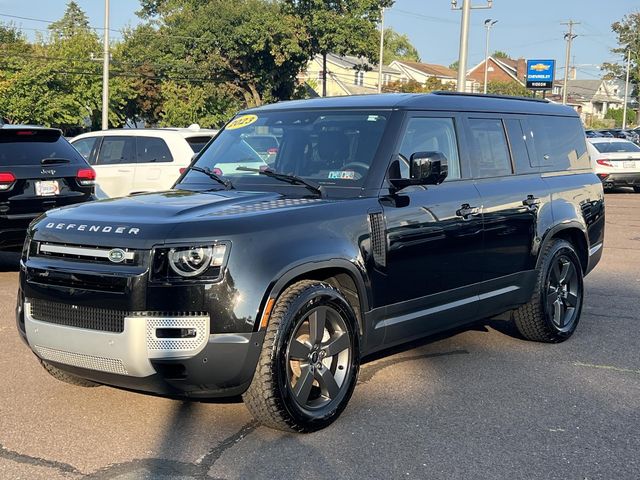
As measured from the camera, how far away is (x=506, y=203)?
5.85 meters

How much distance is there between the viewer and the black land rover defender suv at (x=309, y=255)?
395 cm

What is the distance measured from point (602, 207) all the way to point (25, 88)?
4025 centimetres

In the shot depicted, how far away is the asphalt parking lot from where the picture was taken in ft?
12.8

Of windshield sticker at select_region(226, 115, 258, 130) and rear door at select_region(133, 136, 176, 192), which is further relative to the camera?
rear door at select_region(133, 136, 176, 192)

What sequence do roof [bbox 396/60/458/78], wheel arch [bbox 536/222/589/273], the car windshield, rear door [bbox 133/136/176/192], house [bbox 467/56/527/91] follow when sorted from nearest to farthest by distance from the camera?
wheel arch [bbox 536/222/589/273], rear door [bbox 133/136/176/192], the car windshield, roof [bbox 396/60/458/78], house [bbox 467/56/527/91]

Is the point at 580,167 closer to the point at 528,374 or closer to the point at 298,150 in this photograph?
the point at 528,374

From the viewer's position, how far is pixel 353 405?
15.9ft

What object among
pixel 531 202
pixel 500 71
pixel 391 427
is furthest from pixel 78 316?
pixel 500 71

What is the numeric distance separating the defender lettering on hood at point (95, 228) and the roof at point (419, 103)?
6.53 ft

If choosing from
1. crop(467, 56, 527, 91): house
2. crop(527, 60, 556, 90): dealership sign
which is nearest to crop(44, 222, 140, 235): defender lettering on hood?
crop(527, 60, 556, 90): dealership sign

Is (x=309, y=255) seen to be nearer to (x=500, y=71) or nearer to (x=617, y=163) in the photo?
(x=617, y=163)

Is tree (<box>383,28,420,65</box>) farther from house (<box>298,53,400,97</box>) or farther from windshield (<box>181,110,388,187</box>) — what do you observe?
windshield (<box>181,110,388,187</box>)

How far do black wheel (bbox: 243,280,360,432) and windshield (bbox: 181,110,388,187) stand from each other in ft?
3.05

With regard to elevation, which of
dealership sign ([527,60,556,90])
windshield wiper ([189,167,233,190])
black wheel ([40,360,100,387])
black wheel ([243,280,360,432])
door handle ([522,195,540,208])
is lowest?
black wheel ([40,360,100,387])
